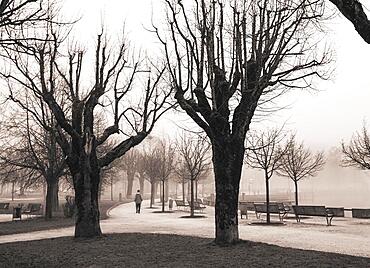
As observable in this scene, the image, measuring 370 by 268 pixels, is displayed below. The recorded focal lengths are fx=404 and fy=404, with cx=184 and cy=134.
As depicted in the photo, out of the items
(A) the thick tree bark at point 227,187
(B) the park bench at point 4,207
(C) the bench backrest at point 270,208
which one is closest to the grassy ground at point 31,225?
(B) the park bench at point 4,207

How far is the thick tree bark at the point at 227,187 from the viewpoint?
36.4 feet

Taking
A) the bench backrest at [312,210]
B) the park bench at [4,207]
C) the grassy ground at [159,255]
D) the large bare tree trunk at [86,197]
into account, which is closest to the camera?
the grassy ground at [159,255]

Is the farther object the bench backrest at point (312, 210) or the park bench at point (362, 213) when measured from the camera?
the park bench at point (362, 213)

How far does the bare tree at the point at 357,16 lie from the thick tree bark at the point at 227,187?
17.2 feet

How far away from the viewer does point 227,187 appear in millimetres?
11258

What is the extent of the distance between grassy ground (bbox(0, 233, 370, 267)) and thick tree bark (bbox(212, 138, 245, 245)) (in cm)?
43

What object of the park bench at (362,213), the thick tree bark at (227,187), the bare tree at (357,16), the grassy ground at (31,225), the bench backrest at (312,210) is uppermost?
the bare tree at (357,16)

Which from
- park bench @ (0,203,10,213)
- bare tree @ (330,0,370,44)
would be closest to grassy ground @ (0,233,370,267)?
bare tree @ (330,0,370,44)

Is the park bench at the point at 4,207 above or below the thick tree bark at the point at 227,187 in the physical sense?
below

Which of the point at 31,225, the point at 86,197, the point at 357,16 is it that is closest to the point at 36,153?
the point at 31,225

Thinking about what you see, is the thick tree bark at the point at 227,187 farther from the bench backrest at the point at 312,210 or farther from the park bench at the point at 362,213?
the park bench at the point at 362,213

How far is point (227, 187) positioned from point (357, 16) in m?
5.82

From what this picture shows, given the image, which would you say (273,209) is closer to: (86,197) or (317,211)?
(317,211)

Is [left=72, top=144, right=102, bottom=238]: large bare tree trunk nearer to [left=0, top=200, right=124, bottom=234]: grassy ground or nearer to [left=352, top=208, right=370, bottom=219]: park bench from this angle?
[left=0, top=200, right=124, bottom=234]: grassy ground
